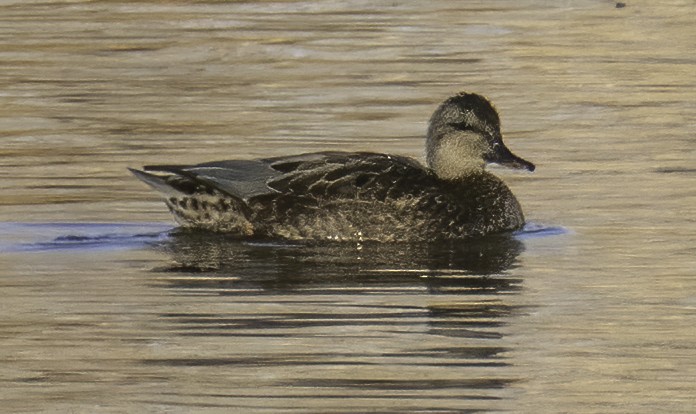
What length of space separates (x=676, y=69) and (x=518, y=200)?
538 cm

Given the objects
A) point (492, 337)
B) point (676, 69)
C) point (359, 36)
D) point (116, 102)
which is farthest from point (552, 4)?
point (492, 337)

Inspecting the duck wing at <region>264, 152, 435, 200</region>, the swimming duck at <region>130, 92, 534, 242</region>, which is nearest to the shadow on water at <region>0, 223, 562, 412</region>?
the swimming duck at <region>130, 92, 534, 242</region>

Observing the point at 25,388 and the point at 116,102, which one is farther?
the point at 116,102

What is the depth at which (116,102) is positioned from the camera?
17203 mm

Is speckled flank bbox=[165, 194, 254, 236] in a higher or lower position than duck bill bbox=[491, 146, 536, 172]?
lower

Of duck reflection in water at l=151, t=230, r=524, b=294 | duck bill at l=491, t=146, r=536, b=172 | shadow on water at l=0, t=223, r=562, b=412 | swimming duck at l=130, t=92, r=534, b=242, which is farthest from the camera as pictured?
duck bill at l=491, t=146, r=536, b=172

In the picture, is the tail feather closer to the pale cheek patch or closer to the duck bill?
the pale cheek patch

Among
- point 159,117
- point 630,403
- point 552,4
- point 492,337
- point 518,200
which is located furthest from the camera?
point 552,4

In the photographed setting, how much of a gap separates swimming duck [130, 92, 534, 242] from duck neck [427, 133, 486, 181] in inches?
10.7

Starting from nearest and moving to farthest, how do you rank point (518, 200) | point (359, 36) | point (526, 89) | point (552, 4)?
1. point (518, 200)
2. point (526, 89)
3. point (359, 36)
4. point (552, 4)

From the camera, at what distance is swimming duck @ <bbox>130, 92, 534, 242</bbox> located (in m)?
12.5

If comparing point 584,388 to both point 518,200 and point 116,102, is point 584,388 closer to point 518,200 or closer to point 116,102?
point 518,200

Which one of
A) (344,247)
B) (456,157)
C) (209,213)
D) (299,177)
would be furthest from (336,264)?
(456,157)

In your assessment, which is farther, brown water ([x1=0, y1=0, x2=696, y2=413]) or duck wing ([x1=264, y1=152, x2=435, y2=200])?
duck wing ([x1=264, y1=152, x2=435, y2=200])
